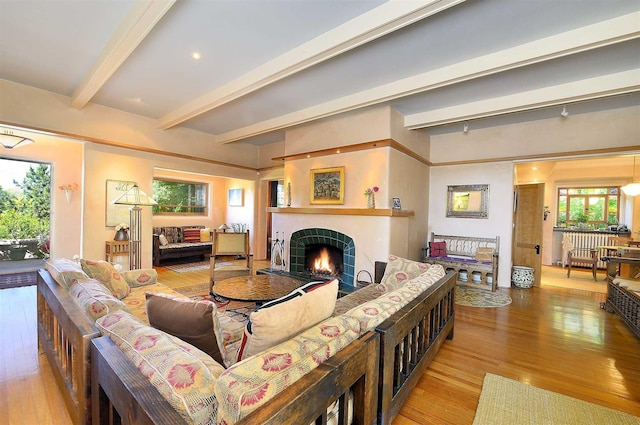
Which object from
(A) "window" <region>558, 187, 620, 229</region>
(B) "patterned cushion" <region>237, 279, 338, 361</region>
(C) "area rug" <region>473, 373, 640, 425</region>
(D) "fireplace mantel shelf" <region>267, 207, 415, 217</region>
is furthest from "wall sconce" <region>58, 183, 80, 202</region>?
(A) "window" <region>558, 187, 620, 229</region>

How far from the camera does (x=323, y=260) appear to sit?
17.1 ft

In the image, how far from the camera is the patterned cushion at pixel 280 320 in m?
1.19

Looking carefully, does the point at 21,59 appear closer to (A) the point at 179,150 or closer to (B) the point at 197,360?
(A) the point at 179,150

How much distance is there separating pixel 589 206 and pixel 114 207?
1155 centimetres

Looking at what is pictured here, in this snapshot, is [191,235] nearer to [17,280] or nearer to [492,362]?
[17,280]

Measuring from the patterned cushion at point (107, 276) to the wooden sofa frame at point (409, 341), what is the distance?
2.58 meters

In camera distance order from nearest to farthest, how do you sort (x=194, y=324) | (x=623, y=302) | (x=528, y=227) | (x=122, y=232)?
(x=194, y=324) → (x=623, y=302) → (x=122, y=232) → (x=528, y=227)

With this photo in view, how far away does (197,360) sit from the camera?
1.02 m

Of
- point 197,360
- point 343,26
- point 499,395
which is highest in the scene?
point 343,26

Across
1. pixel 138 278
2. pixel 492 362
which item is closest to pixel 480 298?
pixel 492 362

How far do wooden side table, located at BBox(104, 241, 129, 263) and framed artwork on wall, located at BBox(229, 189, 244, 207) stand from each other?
350 cm

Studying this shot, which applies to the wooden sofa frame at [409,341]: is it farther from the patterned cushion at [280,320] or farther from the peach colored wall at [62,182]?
the peach colored wall at [62,182]

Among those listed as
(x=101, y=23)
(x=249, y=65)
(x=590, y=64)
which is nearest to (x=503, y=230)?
(x=590, y=64)

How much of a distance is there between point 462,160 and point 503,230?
1577 millimetres
